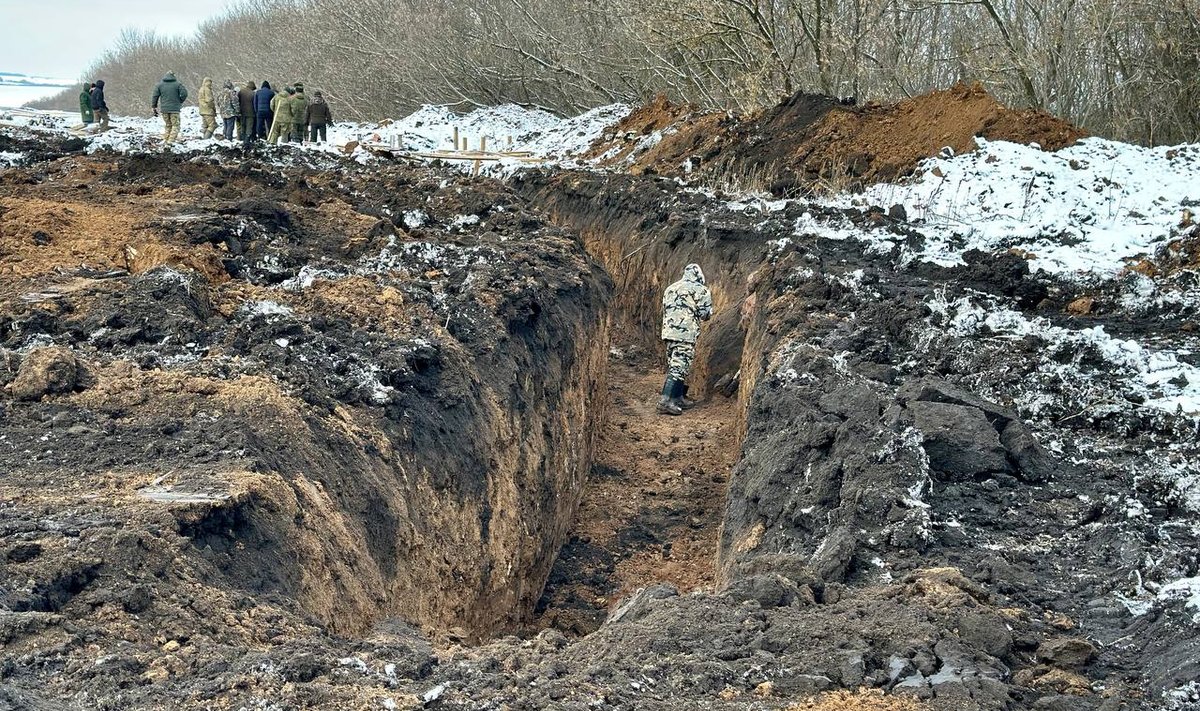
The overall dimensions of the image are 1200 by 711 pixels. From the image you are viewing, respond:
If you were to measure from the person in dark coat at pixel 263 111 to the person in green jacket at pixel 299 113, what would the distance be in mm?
520

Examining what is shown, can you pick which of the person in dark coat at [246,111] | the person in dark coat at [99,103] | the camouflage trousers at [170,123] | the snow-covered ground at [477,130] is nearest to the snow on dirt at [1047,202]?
the snow-covered ground at [477,130]

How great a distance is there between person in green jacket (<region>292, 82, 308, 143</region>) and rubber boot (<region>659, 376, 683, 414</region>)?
43.9 feet

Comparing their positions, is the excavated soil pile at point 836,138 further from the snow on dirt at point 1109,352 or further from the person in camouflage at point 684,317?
the snow on dirt at point 1109,352

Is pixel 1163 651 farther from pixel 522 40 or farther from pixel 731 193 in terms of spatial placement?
pixel 522 40

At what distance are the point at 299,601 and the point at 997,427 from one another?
3.72 metres

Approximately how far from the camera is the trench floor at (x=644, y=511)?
752 centimetres

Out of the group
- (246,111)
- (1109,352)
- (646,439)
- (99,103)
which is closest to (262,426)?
(1109,352)

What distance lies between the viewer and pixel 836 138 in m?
15.0

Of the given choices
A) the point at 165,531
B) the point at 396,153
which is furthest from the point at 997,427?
the point at 396,153

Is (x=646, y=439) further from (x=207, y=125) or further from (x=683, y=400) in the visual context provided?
(x=207, y=125)

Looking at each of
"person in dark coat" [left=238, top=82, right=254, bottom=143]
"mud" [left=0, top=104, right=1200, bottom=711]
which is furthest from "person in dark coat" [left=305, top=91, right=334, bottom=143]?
"mud" [left=0, top=104, right=1200, bottom=711]

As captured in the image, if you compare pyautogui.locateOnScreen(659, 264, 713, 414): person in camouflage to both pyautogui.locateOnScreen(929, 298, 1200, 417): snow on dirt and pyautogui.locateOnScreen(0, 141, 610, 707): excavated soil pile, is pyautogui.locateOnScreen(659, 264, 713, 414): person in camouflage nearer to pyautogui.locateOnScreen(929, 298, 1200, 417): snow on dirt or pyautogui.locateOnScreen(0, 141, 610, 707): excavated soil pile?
pyautogui.locateOnScreen(0, 141, 610, 707): excavated soil pile

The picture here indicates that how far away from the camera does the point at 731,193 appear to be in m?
14.2

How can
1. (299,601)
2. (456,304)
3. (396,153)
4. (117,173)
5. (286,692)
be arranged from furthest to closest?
(396,153) < (117,173) < (456,304) < (299,601) < (286,692)
